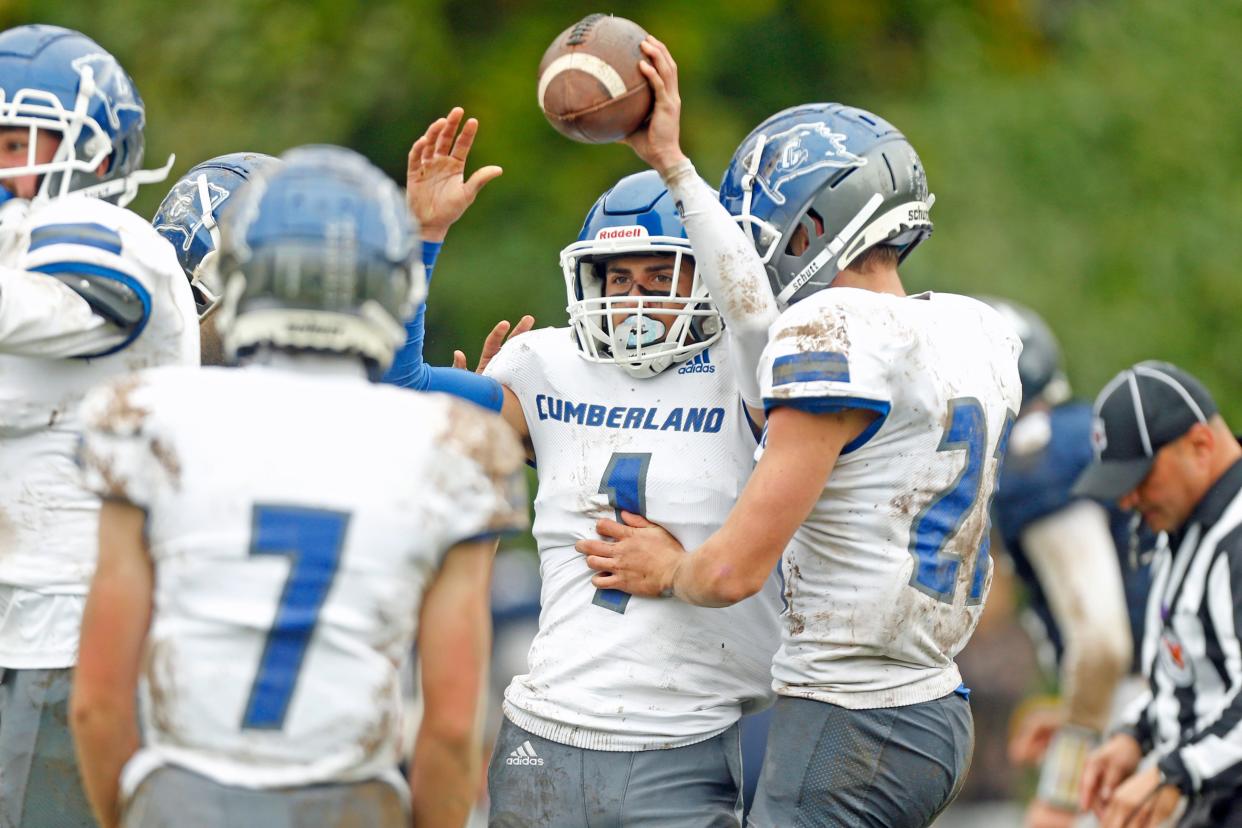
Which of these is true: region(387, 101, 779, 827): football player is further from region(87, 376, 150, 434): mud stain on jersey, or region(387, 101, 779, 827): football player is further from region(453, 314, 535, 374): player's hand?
region(87, 376, 150, 434): mud stain on jersey

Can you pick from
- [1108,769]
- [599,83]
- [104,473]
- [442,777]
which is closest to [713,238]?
[599,83]

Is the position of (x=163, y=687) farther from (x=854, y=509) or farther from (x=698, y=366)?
(x=698, y=366)

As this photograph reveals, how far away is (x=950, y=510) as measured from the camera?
3928mm

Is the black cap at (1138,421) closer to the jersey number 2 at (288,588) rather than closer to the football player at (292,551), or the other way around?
the football player at (292,551)

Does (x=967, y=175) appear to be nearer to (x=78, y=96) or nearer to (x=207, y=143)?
(x=207, y=143)

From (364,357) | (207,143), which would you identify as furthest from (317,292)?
(207,143)

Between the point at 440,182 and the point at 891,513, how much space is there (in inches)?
59.0

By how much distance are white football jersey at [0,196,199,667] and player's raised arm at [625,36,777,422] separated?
3.84ft

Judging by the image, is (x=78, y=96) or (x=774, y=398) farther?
(x=78, y=96)

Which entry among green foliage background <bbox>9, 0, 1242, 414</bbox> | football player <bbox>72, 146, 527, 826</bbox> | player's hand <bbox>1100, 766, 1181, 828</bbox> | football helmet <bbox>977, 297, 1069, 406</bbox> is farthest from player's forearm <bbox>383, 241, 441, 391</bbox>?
green foliage background <bbox>9, 0, 1242, 414</bbox>

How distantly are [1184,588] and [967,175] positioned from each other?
7427mm

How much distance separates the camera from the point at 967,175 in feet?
41.7

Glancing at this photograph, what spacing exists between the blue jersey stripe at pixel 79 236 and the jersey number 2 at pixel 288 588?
127cm

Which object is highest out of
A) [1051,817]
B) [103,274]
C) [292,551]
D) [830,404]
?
[103,274]
